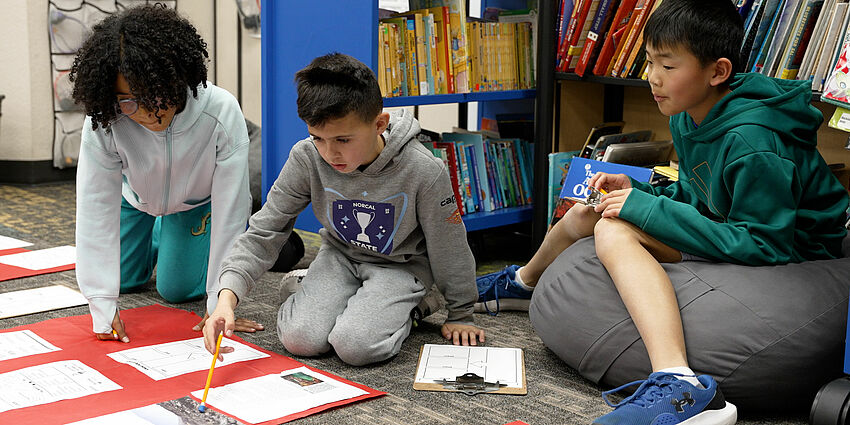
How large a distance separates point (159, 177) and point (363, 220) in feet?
1.63

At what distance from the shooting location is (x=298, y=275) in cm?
213

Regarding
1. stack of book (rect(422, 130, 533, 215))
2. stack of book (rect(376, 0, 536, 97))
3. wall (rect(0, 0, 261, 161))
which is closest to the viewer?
stack of book (rect(376, 0, 536, 97))

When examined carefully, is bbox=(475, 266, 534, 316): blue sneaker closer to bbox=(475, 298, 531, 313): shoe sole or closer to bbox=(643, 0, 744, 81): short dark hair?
bbox=(475, 298, 531, 313): shoe sole

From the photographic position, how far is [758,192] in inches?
58.4

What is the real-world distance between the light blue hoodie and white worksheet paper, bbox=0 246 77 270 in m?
0.63

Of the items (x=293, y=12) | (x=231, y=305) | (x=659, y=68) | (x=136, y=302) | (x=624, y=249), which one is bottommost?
(x=136, y=302)

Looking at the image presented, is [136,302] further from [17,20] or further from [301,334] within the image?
[17,20]

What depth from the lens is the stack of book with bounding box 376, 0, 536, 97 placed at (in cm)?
235

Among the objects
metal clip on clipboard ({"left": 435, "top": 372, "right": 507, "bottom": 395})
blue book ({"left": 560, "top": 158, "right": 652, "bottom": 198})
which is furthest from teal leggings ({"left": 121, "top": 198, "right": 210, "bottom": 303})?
blue book ({"left": 560, "top": 158, "right": 652, "bottom": 198})

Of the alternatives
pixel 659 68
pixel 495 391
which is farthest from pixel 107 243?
pixel 659 68

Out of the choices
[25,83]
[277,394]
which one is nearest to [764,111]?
[277,394]

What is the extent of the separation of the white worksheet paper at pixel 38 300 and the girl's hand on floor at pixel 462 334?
3.01 ft

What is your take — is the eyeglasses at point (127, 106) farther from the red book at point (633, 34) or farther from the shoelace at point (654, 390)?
the red book at point (633, 34)

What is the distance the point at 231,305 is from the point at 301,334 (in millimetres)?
205
